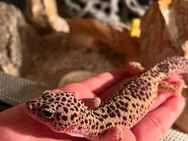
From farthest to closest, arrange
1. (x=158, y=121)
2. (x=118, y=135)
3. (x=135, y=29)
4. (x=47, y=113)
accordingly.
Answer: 1. (x=135, y=29)
2. (x=158, y=121)
3. (x=118, y=135)
4. (x=47, y=113)

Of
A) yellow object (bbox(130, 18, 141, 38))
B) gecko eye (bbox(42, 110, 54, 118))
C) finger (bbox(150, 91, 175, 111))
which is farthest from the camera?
yellow object (bbox(130, 18, 141, 38))

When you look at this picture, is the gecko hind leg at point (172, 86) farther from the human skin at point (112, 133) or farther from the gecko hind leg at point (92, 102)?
the gecko hind leg at point (92, 102)

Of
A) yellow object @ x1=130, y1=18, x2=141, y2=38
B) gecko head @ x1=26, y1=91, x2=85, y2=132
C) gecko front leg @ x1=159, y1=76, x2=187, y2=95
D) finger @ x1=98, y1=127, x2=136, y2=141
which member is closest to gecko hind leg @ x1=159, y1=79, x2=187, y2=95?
gecko front leg @ x1=159, y1=76, x2=187, y2=95

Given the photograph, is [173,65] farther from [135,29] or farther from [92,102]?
[135,29]

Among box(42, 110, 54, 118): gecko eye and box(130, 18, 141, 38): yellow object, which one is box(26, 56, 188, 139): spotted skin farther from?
box(130, 18, 141, 38): yellow object

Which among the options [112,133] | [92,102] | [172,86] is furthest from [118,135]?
[172,86]

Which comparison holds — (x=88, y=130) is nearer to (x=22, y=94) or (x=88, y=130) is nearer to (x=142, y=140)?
(x=142, y=140)
